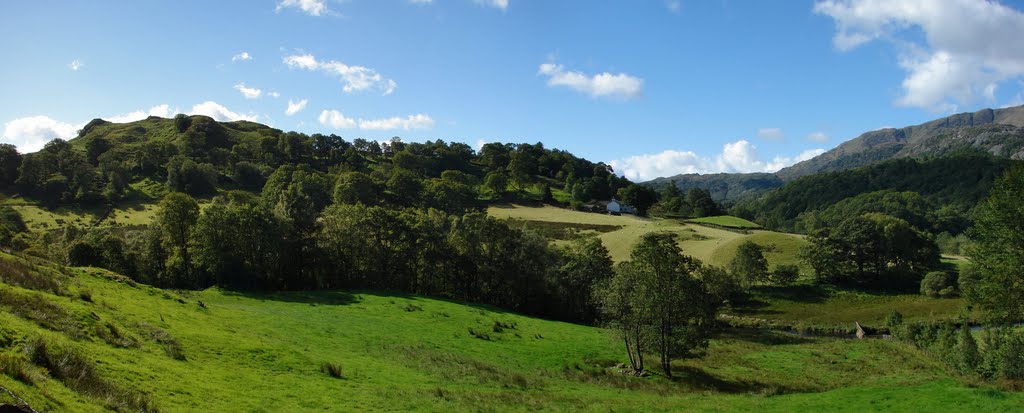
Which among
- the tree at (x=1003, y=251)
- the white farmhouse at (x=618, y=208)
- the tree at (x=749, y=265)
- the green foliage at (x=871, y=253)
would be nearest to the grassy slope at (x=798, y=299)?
the tree at (x=749, y=265)

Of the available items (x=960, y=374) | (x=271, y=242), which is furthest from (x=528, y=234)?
(x=960, y=374)

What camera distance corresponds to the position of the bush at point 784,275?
8362 centimetres

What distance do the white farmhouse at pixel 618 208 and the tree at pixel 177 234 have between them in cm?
13024

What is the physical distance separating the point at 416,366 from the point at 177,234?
43.0 metres

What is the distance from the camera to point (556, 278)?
213 ft

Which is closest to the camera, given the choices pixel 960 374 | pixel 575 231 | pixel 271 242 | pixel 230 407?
pixel 230 407

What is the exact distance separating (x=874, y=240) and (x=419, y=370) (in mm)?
89936

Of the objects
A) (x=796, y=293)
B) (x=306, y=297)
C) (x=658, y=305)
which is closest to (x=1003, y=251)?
(x=658, y=305)

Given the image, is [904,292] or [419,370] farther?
[904,292]

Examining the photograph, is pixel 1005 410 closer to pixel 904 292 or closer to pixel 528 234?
pixel 528 234

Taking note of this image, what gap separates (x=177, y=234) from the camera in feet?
188

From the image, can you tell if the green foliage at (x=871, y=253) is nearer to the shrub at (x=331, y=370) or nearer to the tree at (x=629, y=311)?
the tree at (x=629, y=311)

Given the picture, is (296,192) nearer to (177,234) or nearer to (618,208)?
(177,234)

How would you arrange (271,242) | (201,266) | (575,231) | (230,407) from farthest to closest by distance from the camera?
1. (575,231)
2. (271,242)
3. (201,266)
4. (230,407)
